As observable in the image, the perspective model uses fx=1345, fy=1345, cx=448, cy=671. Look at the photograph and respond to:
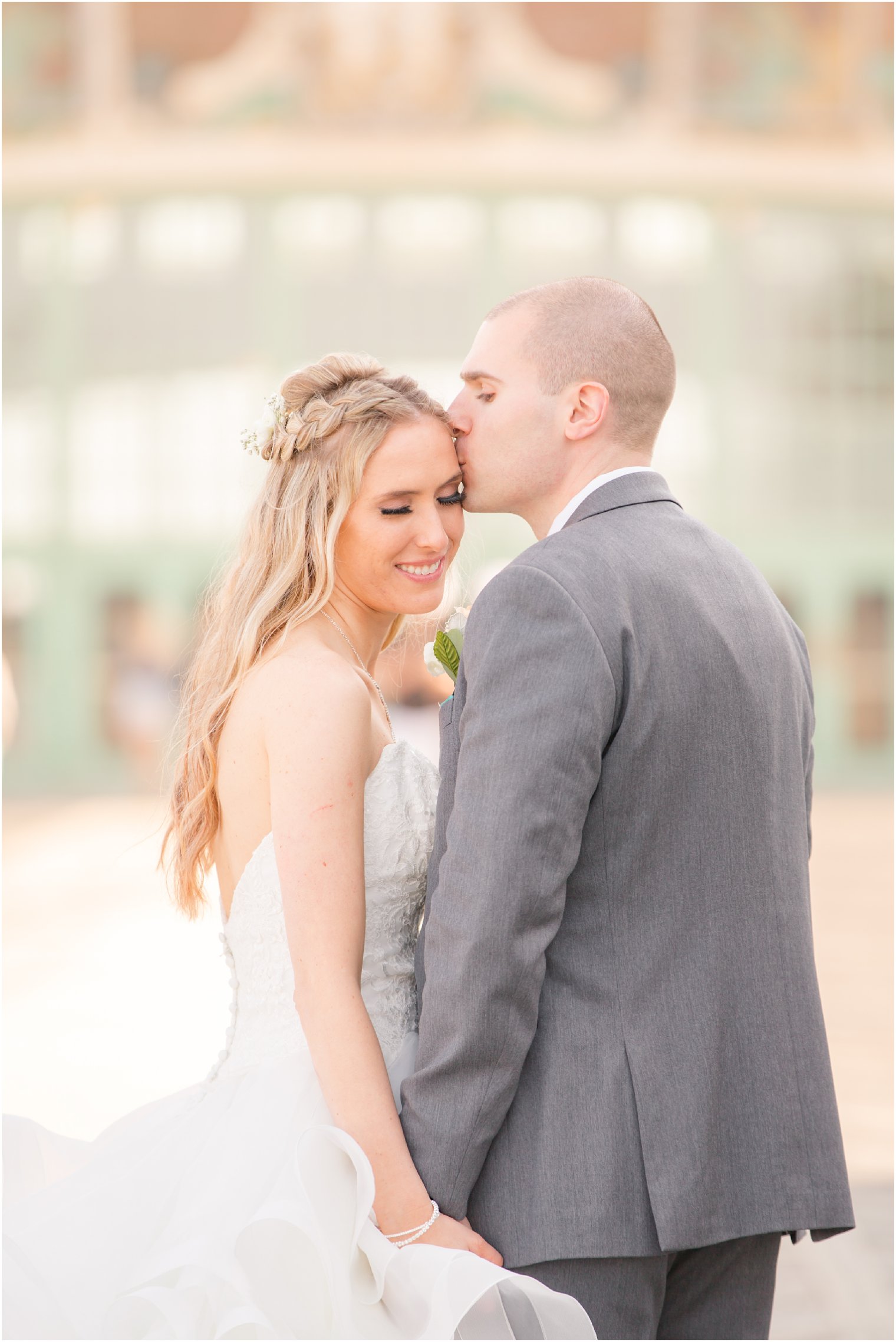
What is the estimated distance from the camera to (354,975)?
209 centimetres

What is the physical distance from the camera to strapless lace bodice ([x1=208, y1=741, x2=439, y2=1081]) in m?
2.22

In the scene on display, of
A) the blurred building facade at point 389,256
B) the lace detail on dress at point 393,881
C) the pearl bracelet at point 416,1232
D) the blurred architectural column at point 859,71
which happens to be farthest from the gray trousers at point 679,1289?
the blurred architectural column at point 859,71

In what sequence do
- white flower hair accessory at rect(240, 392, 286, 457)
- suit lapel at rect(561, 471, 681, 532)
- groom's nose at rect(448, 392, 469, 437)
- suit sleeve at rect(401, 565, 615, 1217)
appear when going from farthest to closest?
1. white flower hair accessory at rect(240, 392, 286, 457)
2. groom's nose at rect(448, 392, 469, 437)
3. suit lapel at rect(561, 471, 681, 532)
4. suit sleeve at rect(401, 565, 615, 1217)

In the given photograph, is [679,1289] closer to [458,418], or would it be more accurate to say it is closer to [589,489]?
[589,489]

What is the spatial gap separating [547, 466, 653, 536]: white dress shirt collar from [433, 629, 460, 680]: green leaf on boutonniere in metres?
0.42

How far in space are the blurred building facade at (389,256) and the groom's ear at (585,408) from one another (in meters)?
18.8

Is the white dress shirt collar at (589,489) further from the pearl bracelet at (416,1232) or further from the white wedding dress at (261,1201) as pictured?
the pearl bracelet at (416,1232)

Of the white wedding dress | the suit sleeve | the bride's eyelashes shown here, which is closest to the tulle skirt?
the white wedding dress

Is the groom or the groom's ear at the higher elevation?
the groom's ear

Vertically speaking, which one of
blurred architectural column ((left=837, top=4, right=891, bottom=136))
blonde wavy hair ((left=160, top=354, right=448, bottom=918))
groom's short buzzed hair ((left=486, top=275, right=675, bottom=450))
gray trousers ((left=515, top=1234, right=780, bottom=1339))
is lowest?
gray trousers ((left=515, top=1234, right=780, bottom=1339))

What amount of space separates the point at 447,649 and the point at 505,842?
791mm

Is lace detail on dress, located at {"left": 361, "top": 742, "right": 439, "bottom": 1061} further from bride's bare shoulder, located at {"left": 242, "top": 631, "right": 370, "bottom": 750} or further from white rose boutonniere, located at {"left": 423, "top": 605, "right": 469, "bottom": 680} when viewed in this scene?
white rose boutonniere, located at {"left": 423, "top": 605, "right": 469, "bottom": 680}

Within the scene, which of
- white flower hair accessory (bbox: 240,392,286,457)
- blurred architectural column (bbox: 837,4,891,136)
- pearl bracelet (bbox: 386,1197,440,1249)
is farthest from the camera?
blurred architectural column (bbox: 837,4,891,136)

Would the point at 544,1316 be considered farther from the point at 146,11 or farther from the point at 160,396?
the point at 146,11
